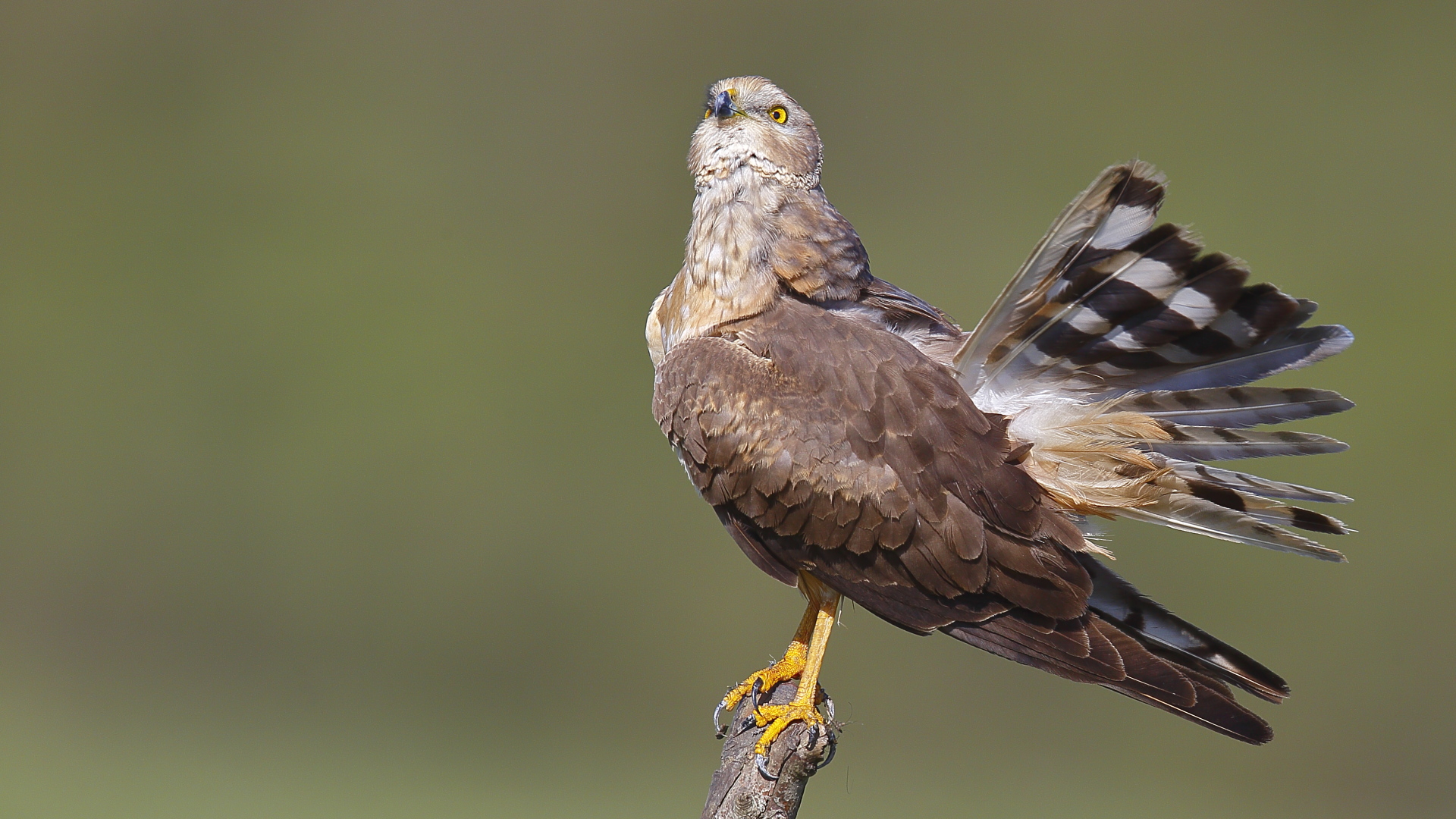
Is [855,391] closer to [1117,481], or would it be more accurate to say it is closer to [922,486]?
[922,486]

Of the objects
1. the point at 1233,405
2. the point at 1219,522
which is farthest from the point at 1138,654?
the point at 1233,405

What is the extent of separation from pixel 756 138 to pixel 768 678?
1.74 metres

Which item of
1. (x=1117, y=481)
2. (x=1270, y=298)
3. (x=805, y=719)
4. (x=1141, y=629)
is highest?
(x=1270, y=298)

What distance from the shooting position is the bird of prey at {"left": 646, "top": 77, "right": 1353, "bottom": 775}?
2.99 metres

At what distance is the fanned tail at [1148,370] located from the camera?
2914 mm

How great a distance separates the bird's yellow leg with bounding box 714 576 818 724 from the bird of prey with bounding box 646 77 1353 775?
0.08 ft

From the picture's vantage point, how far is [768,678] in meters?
3.49

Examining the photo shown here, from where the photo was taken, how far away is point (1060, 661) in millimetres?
3090

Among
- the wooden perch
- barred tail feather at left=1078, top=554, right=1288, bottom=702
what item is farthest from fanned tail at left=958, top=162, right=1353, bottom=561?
the wooden perch

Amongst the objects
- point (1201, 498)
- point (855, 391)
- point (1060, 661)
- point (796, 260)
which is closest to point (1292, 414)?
point (1201, 498)

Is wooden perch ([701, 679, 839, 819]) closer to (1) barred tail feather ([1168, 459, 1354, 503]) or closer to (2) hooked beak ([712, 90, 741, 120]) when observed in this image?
(1) barred tail feather ([1168, 459, 1354, 503])

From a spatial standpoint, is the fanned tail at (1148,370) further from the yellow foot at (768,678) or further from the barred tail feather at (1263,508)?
the yellow foot at (768,678)

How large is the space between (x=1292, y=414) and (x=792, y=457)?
4.43 ft

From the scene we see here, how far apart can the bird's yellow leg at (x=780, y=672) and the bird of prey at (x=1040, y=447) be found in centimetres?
2
